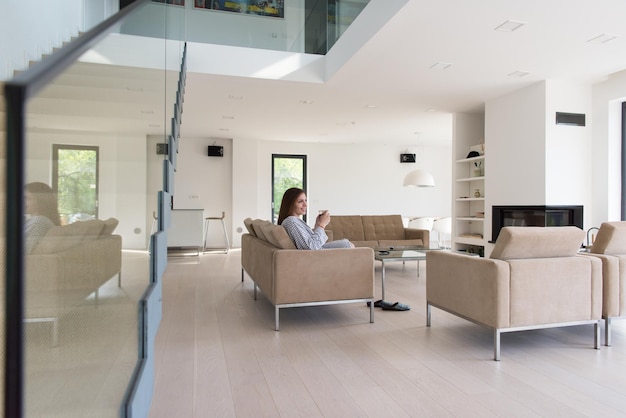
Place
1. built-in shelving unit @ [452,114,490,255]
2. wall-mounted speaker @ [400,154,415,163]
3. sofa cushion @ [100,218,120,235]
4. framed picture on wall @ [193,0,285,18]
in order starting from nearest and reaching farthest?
sofa cushion @ [100,218,120,235] → framed picture on wall @ [193,0,285,18] → built-in shelving unit @ [452,114,490,255] → wall-mounted speaker @ [400,154,415,163]

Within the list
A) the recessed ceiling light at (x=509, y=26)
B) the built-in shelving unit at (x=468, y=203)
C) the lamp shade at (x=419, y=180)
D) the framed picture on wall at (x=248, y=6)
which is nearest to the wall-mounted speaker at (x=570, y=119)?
the built-in shelving unit at (x=468, y=203)

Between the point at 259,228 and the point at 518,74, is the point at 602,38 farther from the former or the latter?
the point at 259,228

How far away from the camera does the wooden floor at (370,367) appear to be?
2002mm

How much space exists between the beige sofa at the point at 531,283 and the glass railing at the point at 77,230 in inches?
83.0

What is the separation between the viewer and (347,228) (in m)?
7.24

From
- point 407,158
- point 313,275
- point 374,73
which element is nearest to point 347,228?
point 374,73

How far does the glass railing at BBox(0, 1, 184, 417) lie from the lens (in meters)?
0.55

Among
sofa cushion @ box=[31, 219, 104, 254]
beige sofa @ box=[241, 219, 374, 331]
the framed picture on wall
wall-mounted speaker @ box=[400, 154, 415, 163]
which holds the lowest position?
beige sofa @ box=[241, 219, 374, 331]

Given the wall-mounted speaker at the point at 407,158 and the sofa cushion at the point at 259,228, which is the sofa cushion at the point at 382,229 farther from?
the wall-mounted speaker at the point at 407,158

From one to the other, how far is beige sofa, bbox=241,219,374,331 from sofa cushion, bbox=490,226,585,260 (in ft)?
3.50

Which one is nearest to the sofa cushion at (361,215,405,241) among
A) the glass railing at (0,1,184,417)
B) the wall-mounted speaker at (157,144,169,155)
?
the wall-mounted speaker at (157,144,169,155)

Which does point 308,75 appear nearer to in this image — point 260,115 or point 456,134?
point 260,115

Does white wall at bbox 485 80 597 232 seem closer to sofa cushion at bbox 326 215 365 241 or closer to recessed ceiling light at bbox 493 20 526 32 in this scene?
recessed ceiling light at bbox 493 20 526 32

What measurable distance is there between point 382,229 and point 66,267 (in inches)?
266
